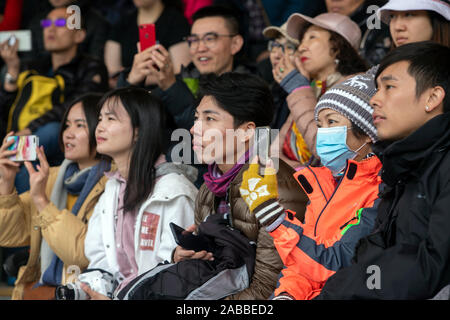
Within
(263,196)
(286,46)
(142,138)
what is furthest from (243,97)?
(286,46)

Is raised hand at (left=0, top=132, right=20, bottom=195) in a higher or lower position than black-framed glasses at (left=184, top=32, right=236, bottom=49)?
lower

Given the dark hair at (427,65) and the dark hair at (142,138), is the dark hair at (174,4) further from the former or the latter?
the dark hair at (427,65)

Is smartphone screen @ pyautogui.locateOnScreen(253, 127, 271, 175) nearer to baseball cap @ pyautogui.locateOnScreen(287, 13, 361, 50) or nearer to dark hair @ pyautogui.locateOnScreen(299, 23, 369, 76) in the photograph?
dark hair @ pyautogui.locateOnScreen(299, 23, 369, 76)

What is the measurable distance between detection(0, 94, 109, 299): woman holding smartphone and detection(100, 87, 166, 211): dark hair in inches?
16.9

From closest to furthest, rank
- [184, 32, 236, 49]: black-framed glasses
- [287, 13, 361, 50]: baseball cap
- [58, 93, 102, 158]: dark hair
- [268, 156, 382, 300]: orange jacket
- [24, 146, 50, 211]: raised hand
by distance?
[268, 156, 382, 300]: orange jacket
[287, 13, 361, 50]: baseball cap
[24, 146, 50, 211]: raised hand
[58, 93, 102, 158]: dark hair
[184, 32, 236, 49]: black-framed glasses

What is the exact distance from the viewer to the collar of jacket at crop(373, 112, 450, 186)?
7.64 feet

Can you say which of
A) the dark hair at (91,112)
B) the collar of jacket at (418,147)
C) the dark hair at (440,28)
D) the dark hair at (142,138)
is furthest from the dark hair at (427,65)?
the dark hair at (91,112)

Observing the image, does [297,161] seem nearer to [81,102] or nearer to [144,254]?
[144,254]

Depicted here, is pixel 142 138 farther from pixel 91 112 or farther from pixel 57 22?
pixel 57 22

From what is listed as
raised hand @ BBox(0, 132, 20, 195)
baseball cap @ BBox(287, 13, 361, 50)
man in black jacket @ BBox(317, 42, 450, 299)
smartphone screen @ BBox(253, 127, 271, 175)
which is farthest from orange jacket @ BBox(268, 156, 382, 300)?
raised hand @ BBox(0, 132, 20, 195)

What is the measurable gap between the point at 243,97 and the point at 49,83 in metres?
2.44

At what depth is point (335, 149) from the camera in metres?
2.96
